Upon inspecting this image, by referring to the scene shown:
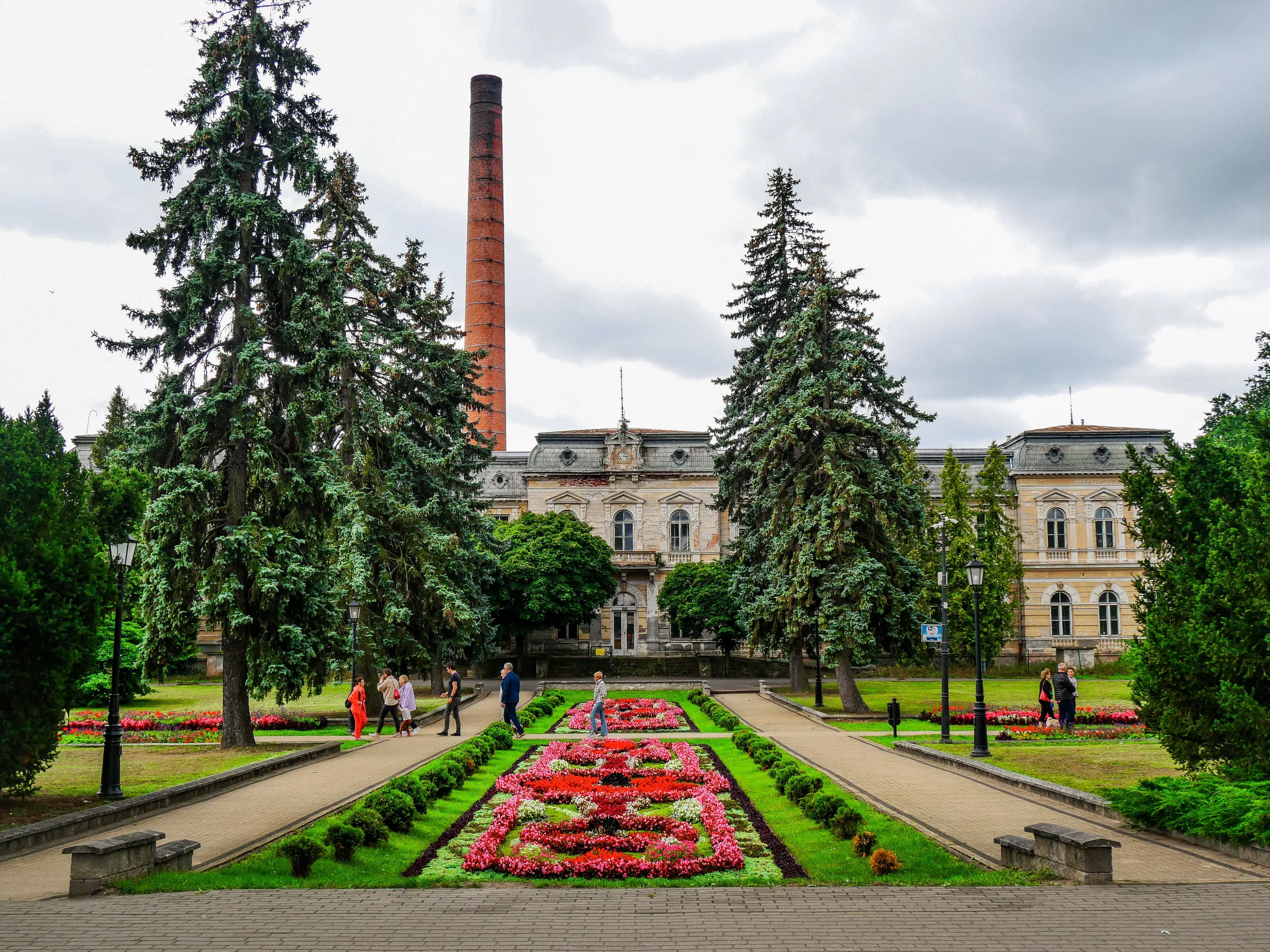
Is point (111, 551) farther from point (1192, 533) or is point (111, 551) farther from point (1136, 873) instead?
point (1192, 533)

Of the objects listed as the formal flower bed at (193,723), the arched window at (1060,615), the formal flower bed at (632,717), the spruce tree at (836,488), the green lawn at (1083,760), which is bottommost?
the formal flower bed at (632,717)

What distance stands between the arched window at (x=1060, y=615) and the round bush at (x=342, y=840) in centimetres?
5346

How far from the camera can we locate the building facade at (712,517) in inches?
2229

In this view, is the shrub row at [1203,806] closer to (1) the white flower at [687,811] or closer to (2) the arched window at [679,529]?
(1) the white flower at [687,811]

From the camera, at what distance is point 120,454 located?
67.3 feet

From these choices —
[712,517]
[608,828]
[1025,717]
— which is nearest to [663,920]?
[608,828]

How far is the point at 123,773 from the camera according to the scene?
17062 millimetres

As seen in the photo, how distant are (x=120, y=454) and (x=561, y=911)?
15947 millimetres

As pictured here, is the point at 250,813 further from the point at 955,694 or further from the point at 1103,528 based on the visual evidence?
the point at 1103,528

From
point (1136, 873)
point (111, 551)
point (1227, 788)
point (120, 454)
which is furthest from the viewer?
point (120, 454)

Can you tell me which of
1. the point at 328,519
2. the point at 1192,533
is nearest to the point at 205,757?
the point at 328,519

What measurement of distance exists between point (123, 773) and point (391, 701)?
23.2ft

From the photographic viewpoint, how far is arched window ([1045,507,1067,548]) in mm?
58531

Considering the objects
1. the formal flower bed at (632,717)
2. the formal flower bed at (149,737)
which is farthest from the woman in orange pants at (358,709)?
the formal flower bed at (632,717)
